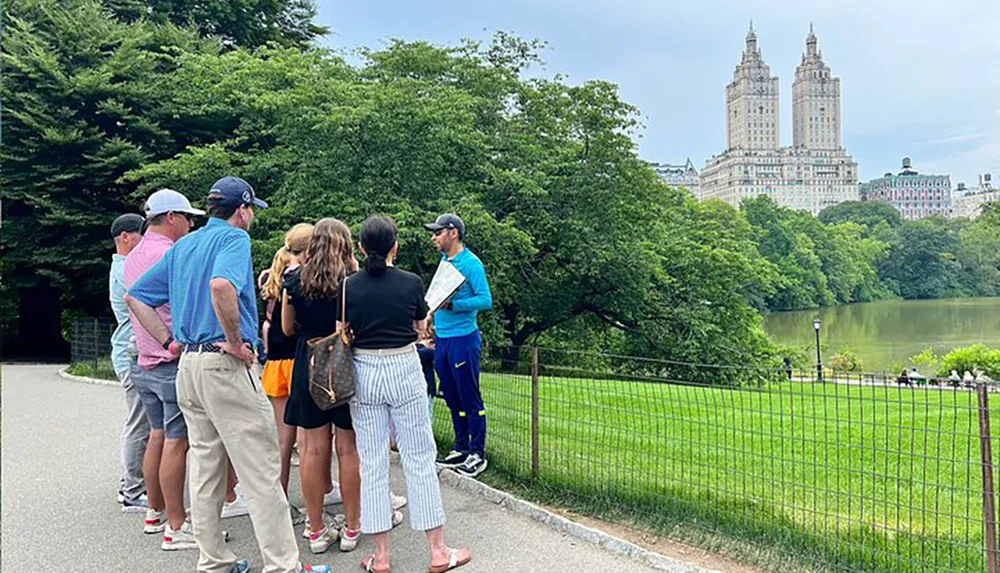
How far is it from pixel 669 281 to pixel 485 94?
8.20 meters

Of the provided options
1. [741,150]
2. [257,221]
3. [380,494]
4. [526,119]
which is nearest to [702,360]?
[526,119]

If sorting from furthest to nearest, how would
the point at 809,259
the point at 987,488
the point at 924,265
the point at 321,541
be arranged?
the point at 924,265, the point at 809,259, the point at 321,541, the point at 987,488

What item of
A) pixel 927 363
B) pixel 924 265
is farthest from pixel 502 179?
pixel 924 265


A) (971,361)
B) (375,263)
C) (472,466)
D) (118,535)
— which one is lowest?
(971,361)

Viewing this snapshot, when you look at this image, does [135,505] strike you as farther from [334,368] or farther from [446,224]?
[446,224]

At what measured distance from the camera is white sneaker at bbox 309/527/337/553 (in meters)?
4.63

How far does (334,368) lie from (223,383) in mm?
568

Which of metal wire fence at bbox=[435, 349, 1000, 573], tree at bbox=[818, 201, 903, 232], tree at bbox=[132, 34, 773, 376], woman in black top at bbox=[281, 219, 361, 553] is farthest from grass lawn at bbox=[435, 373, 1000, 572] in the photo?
tree at bbox=[818, 201, 903, 232]

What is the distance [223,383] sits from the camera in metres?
4.03

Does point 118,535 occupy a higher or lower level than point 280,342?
lower

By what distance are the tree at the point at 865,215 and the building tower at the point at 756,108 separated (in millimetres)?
53784

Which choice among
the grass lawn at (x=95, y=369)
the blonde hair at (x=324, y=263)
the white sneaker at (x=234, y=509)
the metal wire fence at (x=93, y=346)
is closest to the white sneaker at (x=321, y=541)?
the white sneaker at (x=234, y=509)

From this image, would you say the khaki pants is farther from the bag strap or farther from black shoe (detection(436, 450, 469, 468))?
black shoe (detection(436, 450, 469, 468))

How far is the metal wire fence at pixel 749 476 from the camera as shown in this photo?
4340mm
